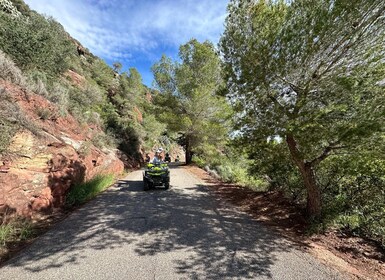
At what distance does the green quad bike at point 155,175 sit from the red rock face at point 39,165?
2450 millimetres

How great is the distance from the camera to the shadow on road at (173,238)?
3951 mm

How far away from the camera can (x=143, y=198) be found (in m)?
8.70

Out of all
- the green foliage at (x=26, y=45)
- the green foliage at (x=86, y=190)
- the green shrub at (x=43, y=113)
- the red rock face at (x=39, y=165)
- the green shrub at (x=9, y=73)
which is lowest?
the green foliage at (x=86, y=190)

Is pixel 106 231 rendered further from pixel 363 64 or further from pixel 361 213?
pixel 363 64

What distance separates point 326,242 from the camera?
16.5 ft

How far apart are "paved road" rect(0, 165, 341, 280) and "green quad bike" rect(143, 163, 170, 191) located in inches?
111

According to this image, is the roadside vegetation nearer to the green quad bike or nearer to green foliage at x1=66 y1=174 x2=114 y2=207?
green foliage at x1=66 y1=174 x2=114 y2=207

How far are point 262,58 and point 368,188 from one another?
4.14 metres

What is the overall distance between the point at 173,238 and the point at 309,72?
5.00m

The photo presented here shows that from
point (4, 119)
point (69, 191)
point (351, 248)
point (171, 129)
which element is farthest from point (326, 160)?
point (171, 129)

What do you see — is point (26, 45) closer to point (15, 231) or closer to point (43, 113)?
point (43, 113)

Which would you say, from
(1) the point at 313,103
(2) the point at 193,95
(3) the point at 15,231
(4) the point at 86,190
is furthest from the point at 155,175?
(2) the point at 193,95

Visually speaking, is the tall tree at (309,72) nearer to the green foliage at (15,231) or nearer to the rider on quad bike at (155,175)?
the rider on quad bike at (155,175)

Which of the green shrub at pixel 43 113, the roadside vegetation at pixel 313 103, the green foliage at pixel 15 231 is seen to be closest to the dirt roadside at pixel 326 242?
the roadside vegetation at pixel 313 103
